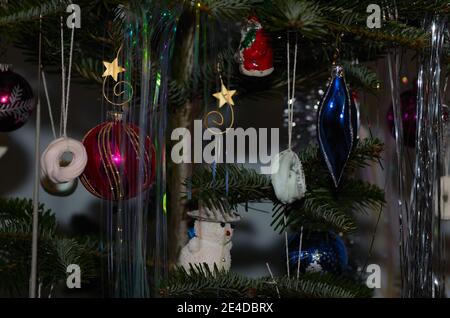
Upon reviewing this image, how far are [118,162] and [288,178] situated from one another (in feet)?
0.50

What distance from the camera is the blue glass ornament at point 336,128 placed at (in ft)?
2.38

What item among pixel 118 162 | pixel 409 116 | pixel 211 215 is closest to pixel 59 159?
pixel 118 162

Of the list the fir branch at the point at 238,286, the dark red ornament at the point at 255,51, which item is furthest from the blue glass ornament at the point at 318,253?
the dark red ornament at the point at 255,51

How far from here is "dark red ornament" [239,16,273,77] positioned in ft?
2.49

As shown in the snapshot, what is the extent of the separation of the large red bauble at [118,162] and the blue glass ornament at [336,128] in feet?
0.51

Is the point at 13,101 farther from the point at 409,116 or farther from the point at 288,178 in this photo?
the point at 409,116

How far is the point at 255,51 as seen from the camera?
0.76 meters

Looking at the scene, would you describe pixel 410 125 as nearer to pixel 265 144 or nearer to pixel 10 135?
pixel 265 144

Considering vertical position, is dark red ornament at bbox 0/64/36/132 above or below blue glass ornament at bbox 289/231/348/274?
above

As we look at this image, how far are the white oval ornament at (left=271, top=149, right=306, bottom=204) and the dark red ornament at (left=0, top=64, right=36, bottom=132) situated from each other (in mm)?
268

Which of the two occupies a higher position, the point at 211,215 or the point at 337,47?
the point at 337,47

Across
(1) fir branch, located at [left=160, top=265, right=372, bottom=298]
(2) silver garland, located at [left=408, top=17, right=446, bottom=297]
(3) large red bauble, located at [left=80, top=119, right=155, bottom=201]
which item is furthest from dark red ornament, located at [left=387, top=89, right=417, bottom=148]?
(3) large red bauble, located at [left=80, top=119, right=155, bottom=201]

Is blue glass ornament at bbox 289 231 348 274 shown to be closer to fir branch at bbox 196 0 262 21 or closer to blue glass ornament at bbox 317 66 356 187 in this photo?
blue glass ornament at bbox 317 66 356 187

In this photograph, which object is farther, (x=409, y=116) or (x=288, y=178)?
(x=409, y=116)
